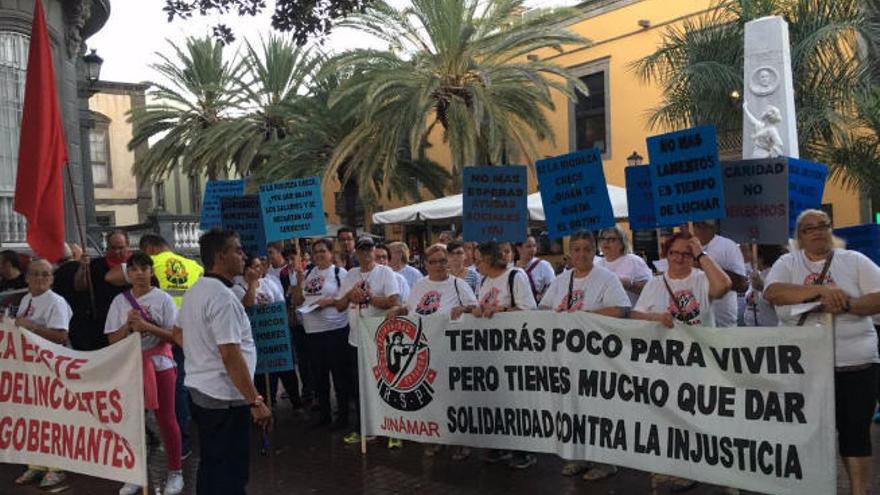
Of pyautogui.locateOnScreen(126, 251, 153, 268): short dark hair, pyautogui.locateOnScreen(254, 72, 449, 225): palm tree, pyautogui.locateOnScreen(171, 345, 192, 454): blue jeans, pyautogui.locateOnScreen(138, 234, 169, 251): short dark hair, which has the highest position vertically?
pyautogui.locateOnScreen(254, 72, 449, 225): palm tree

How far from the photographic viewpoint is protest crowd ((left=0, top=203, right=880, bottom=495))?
14.9 feet

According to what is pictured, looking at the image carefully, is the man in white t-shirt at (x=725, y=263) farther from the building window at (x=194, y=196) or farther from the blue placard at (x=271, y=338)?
the building window at (x=194, y=196)

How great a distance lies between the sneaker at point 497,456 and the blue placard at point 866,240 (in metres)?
3.00

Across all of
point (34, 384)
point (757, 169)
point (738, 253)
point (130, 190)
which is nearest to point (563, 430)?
point (738, 253)

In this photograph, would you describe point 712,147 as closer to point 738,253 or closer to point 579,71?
point 738,253

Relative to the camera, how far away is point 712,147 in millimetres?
5461

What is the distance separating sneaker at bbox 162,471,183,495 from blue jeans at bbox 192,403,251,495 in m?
1.39

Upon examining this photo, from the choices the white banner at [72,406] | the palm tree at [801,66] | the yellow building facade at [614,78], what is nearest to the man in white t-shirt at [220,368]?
the white banner at [72,406]

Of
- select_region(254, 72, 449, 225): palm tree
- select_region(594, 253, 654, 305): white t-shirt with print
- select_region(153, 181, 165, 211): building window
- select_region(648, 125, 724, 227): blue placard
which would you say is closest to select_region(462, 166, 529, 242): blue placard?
select_region(594, 253, 654, 305): white t-shirt with print

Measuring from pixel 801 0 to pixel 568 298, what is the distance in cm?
1098

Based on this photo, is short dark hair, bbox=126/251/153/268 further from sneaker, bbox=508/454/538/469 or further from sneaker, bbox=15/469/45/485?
sneaker, bbox=508/454/538/469

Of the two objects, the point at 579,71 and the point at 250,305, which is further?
the point at 579,71

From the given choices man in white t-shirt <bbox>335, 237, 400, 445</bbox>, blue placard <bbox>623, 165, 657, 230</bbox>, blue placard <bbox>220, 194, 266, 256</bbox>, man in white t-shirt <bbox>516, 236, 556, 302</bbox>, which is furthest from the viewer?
blue placard <bbox>220, 194, 266, 256</bbox>

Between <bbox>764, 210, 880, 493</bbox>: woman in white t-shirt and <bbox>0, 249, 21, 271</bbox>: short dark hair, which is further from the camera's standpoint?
<bbox>0, 249, 21, 271</bbox>: short dark hair
